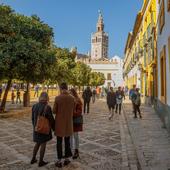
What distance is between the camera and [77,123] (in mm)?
6500

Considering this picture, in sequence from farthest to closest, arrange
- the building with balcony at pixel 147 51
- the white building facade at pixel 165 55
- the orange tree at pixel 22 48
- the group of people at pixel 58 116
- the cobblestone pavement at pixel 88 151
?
1. the building with balcony at pixel 147 51
2. the orange tree at pixel 22 48
3. the white building facade at pixel 165 55
4. the cobblestone pavement at pixel 88 151
5. the group of people at pixel 58 116

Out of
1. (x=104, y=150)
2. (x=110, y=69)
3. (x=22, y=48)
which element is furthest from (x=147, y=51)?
(x=110, y=69)

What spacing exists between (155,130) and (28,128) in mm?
4592

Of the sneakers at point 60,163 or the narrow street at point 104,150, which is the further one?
the narrow street at point 104,150

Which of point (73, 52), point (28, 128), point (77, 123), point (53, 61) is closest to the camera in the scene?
point (77, 123)

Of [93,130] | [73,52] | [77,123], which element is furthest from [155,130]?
[73,52]

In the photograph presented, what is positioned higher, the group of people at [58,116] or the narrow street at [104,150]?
the group of people at [58,116]

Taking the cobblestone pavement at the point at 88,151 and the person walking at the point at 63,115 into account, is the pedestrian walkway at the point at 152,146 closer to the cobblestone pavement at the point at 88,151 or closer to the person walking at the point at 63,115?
the cobblestone pavement at the point at 88,151

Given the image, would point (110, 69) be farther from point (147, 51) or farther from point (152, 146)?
point (152, 146)

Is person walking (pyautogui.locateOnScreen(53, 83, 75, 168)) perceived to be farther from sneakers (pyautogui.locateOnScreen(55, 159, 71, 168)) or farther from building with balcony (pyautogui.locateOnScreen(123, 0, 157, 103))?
building with balcony (pyautogui.locateOnScreen(123, 0, 157, 103))

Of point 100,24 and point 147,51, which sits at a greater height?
point 100,24

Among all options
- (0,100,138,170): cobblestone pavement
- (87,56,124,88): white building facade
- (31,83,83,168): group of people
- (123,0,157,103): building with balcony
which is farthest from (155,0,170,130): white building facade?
(87,56,124,88): white building facade

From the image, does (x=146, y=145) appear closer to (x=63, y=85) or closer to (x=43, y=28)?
(x=63, y=85)

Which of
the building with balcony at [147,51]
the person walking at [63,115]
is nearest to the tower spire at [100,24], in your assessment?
the building with balcony at [147,51]
